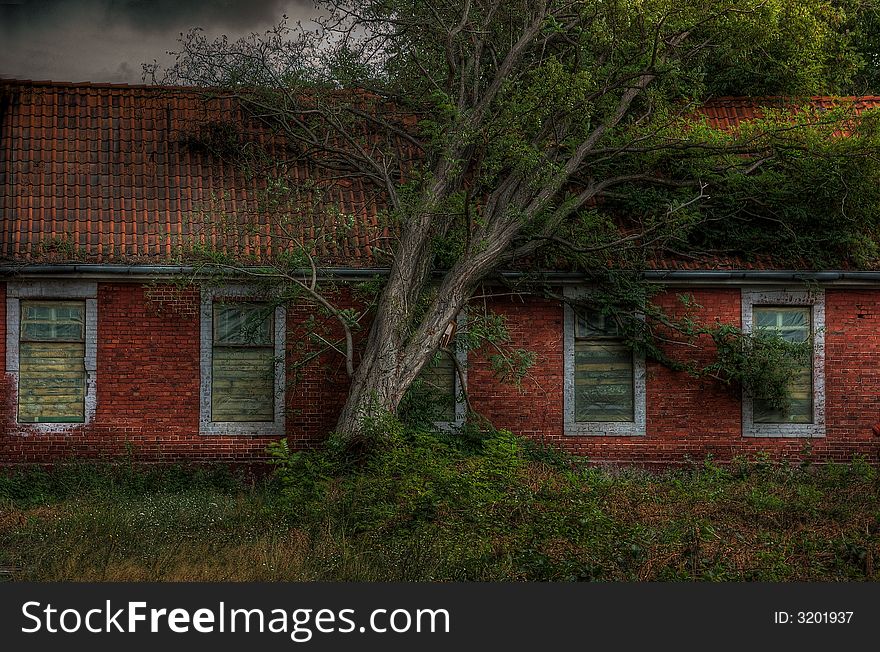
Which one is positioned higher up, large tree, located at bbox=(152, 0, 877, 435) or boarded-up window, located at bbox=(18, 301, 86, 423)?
large tree, located at bbox=(152, 0, 877, 435)

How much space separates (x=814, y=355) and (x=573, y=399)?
3.85 metres

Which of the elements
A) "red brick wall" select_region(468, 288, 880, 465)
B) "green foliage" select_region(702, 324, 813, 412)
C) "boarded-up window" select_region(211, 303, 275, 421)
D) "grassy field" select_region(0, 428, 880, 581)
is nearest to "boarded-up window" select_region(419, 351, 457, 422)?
"red brick wall" select_region(468, 288, 880, 465)

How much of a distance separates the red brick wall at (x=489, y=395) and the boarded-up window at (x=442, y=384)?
32 cm

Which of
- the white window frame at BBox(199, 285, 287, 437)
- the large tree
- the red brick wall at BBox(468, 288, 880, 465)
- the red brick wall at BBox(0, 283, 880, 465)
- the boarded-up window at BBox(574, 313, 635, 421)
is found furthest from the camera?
the boarded-up window at BBox(574, 313, 635, 421)

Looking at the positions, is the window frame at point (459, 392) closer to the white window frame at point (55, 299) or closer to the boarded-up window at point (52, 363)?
the white window frame at point (55, 299)

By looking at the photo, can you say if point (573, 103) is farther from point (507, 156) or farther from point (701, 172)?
point (701, 172)

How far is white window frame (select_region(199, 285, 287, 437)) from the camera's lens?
15.1 metres

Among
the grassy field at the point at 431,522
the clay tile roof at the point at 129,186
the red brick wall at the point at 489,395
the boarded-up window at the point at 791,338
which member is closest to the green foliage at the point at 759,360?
the boarded-up window at the point at 791,338

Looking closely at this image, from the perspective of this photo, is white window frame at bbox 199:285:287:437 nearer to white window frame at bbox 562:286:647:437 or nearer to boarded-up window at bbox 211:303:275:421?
boarded-up window at bbox 211:303:275:421

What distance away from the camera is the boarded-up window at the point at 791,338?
52.0 feet

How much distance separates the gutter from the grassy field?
2.69m

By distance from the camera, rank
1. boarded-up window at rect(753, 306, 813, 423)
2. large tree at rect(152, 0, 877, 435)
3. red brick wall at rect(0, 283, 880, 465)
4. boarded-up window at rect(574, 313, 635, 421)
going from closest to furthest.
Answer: large tree at rect(152, 0, 877, 435) → red brick wall at rect(0, 283, 880, 465) → boarded-up window at rect(574, 313, 635, 421) → boarded-up window at rect(753, 306, 813, 423)

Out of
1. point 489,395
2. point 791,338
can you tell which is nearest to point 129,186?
point 489,395

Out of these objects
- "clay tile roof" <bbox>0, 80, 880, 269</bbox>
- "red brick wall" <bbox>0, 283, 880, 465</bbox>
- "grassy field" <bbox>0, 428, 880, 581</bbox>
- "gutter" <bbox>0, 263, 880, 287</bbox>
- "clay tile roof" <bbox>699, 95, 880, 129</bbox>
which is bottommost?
"grassy field" <bbox>0, 428, 880, 581</bbox>
